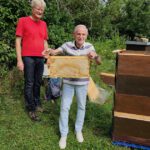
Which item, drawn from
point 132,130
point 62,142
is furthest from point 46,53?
point 132,130

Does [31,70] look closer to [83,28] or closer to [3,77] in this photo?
[83,28]

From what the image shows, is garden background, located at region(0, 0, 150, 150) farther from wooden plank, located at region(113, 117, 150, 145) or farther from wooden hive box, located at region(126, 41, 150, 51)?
wooden hive box, located at region(126, 41, 150, 51)

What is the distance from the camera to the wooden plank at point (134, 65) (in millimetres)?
4594

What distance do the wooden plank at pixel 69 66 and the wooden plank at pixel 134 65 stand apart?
1.44 ft

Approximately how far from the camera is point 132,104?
4.79 meters

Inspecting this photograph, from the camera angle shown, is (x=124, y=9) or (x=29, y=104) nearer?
(x=29, y=104)

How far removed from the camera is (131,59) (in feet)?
15.2

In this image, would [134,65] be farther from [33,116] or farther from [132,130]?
[33,116]

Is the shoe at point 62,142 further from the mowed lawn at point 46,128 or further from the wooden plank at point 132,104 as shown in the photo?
the wooden plank at point 132,104

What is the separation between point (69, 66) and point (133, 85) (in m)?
0.85

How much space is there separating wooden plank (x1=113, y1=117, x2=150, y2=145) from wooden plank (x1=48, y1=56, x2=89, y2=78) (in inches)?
31.6

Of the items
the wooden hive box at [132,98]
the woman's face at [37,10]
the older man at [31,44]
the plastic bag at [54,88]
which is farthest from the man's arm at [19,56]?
the wooden hive box at [132,98]

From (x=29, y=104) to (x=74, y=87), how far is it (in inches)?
52.2

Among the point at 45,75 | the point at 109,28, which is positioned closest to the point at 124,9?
the point at 109,28
